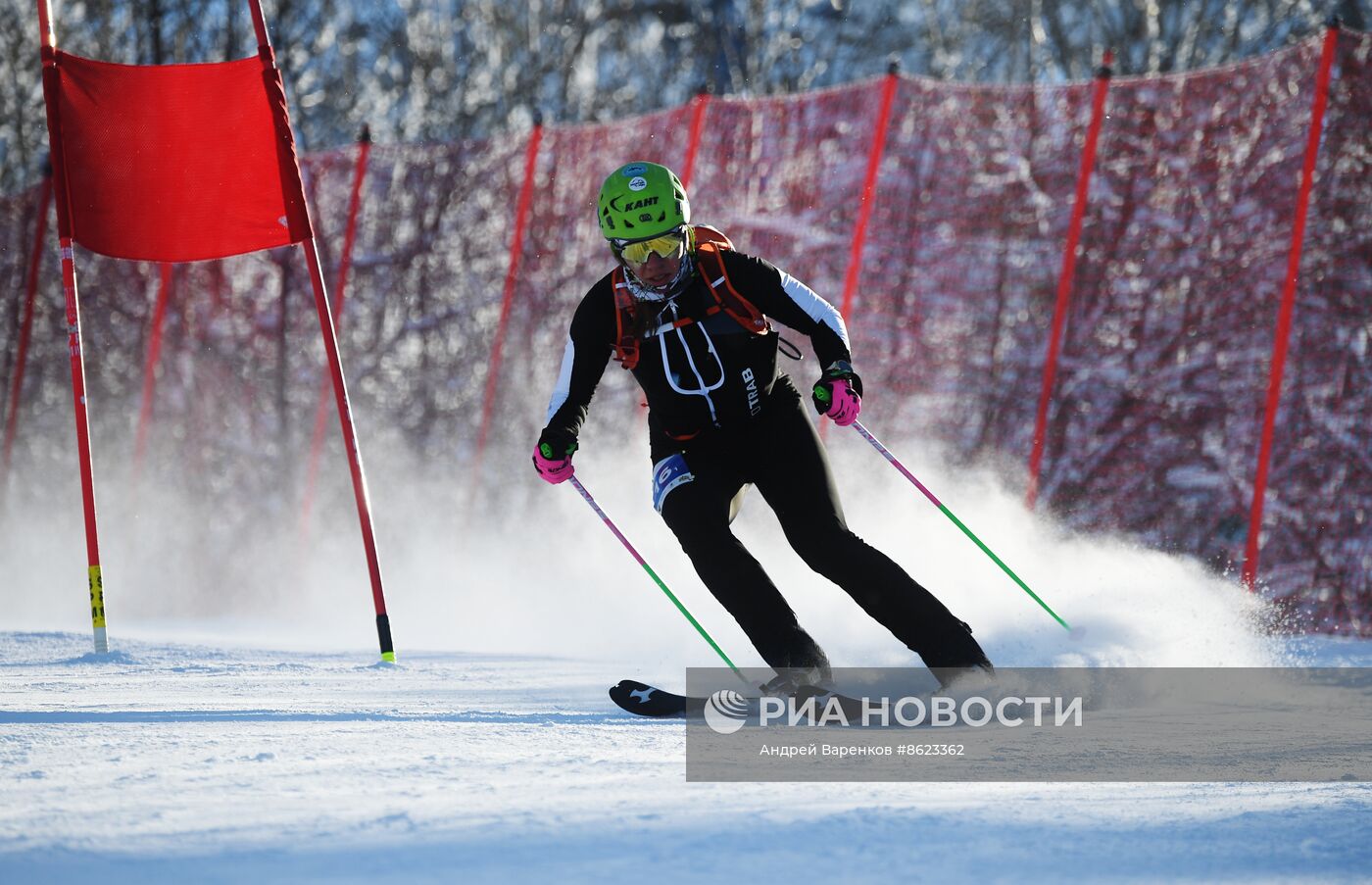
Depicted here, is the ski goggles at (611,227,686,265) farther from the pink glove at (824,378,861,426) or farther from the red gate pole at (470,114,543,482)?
the red gate pole at (470,114,543,482)

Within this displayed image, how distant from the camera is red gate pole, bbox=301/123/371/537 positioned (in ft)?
28.0

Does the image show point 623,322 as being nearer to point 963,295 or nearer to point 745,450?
point 745,450

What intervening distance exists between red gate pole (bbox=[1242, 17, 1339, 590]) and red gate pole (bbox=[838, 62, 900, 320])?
207cm

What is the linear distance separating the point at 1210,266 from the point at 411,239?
5.02 metres

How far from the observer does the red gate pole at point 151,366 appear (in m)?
8.93

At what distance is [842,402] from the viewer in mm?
3873

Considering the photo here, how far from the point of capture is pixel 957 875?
1871 mm

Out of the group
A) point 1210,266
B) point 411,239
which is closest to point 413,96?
point 411,239

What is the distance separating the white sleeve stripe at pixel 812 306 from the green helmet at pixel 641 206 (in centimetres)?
→ 39

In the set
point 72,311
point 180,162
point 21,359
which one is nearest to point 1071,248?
point 180,162

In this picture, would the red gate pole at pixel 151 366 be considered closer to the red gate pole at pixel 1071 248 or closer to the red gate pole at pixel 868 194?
the red gate pole at pixel 868 194

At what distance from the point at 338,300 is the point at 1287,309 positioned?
5792 mm

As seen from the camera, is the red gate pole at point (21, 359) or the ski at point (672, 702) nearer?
the ski at point (672, 702)

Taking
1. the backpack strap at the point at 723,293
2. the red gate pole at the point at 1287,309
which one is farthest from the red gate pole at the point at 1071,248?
the backpack strap at the point at 723,293
